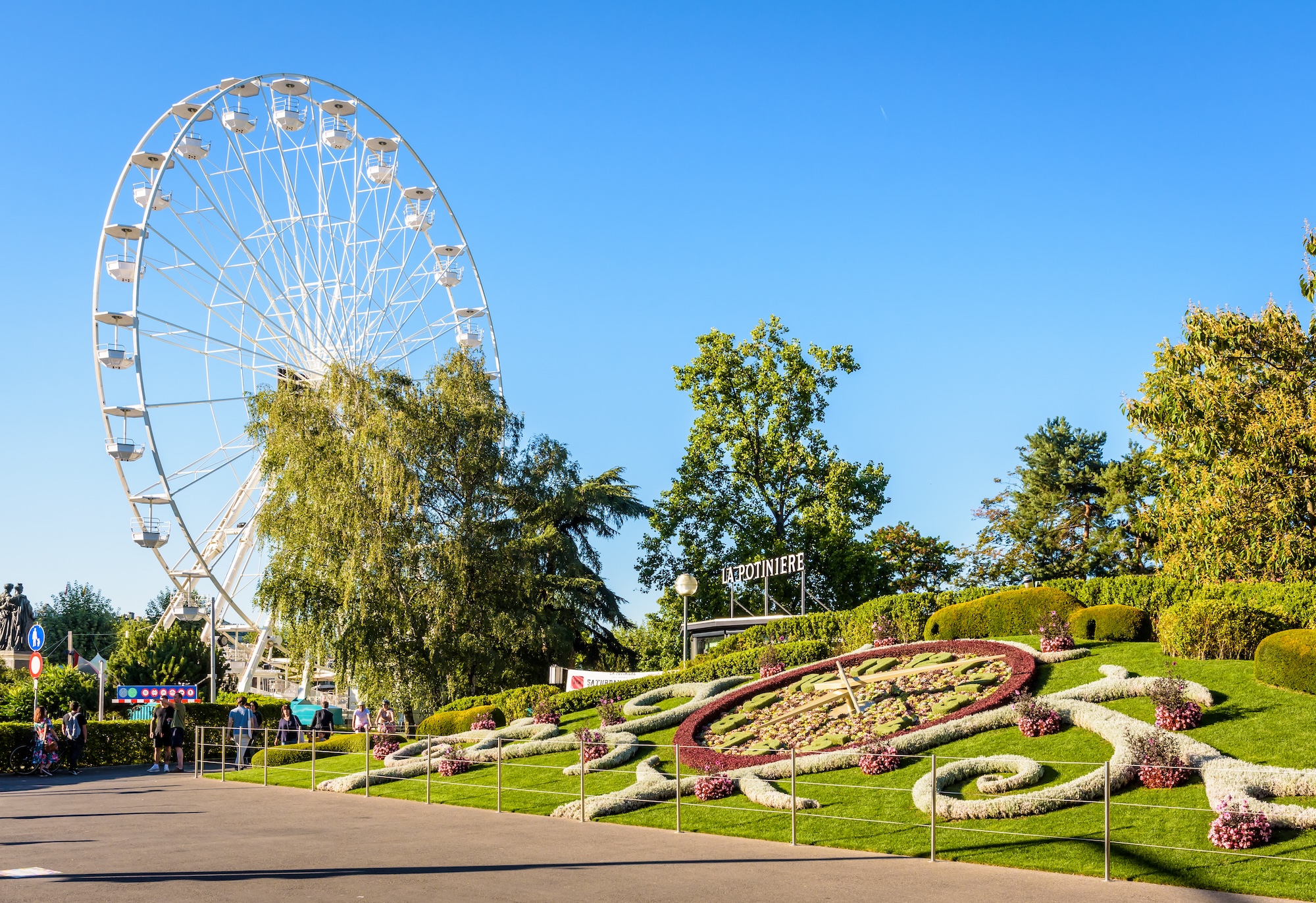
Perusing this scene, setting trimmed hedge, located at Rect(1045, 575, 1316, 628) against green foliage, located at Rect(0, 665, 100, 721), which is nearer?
trimmed hedge, located at Rect(1045, 575, 1316, 628)

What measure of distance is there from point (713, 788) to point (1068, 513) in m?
40.8

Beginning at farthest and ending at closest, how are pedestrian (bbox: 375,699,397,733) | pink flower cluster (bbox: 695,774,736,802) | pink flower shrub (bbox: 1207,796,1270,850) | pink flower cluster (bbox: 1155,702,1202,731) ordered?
pedestrian (bbox: 375,699,397,733) < pink flower cluster (bbox: 1155,702,1202,731) < pink flower cluster (bbox: 695,774,736,802) < pink flower shrub (bbox: 1207,796,1270,850)

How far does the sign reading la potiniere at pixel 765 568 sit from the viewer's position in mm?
34812

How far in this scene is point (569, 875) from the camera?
11.4 metres

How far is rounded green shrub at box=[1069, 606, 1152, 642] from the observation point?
24.6 m

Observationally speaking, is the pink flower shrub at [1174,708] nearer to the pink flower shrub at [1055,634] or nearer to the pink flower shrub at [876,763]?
the pink flower shrub at [876,763]

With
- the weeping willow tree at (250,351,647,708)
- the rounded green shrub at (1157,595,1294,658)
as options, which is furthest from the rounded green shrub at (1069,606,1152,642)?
the weeping willow tree at (250,351,647,708)

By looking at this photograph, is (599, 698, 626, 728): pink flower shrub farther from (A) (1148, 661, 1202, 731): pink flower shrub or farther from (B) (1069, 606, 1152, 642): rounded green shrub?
(A) (1148, 661, 1202, 731): pink flower shrub

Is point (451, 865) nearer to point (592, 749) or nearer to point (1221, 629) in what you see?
point (592, 749)

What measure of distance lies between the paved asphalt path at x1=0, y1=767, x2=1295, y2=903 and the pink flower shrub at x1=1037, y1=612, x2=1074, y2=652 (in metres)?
11.7

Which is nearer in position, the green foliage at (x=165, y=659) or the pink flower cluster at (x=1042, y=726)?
the pink flower cluster at (x=1042, y=726)

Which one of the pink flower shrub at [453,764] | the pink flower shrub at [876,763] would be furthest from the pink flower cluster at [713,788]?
the pink flower shrub at [453,764]

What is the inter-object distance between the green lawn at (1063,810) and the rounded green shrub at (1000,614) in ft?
11.1

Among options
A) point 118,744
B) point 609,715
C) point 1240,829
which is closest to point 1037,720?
point 1240,829
